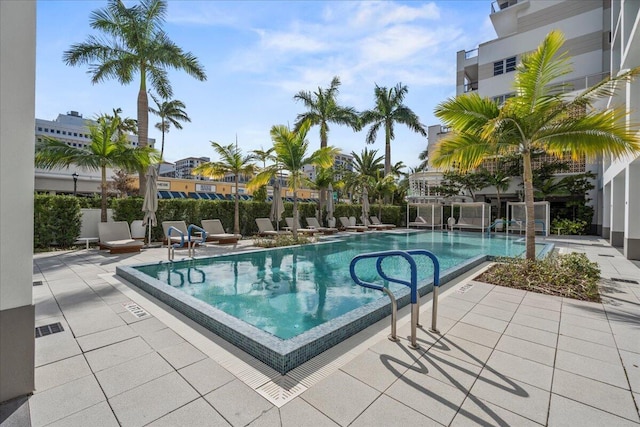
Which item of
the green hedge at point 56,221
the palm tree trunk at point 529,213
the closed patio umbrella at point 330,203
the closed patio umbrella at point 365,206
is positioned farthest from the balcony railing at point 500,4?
the green hedge at point 56,221

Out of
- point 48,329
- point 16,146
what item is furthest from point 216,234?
point 16,146

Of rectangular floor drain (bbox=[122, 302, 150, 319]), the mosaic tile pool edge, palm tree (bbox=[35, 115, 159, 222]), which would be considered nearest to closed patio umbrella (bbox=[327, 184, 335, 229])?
palm tree (bbox=[35, 115, 159, 222])

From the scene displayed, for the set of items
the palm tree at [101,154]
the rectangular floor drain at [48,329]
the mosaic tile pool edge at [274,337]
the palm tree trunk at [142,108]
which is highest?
the palm tree trunk at [142,108]

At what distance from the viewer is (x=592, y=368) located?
3.10 m

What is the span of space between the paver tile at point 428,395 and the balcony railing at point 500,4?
3582 cm

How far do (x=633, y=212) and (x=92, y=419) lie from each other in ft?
47.7

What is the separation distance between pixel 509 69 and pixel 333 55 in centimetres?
2254

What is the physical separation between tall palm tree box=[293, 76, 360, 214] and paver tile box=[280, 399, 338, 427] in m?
20.6

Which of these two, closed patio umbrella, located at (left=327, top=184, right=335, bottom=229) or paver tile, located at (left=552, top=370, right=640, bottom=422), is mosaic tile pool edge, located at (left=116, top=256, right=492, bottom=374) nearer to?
paver tile, located at (left=552, top=370, right=640, bottom=422)

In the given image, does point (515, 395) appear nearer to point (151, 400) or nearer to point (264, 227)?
point (151, 400)

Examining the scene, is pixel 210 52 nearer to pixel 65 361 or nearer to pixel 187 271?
pixel 187 271

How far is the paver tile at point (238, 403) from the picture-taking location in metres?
2.32

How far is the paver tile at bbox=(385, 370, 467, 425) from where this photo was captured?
239 centimetres

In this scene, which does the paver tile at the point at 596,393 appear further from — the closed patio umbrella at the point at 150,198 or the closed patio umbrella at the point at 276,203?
the closed patio umbrella at the point at 276,203
